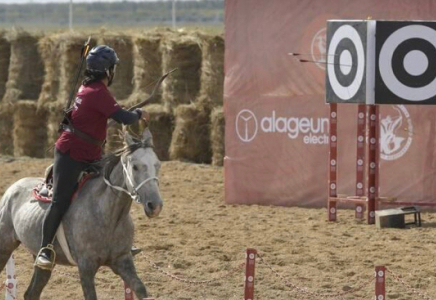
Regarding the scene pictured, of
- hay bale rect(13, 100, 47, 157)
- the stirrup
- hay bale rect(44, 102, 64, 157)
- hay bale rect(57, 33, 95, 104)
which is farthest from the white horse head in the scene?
hay bale rect(13, 100, 47, 157)

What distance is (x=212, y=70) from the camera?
22250 millimetres

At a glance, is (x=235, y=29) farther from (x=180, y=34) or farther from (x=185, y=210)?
(x=180, y=34)

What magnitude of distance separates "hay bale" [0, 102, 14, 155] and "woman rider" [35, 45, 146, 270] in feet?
47.4

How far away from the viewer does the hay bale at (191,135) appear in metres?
22.9

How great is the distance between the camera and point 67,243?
10492 mm

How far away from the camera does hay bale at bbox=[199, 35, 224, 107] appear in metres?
22.1

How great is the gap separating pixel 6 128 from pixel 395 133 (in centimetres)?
999

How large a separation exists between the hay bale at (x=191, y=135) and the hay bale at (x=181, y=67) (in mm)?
265

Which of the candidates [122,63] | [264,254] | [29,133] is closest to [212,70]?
[122,63]

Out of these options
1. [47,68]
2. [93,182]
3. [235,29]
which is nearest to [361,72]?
[235,29]

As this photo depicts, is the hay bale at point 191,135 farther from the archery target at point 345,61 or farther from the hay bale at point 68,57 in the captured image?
the archery target at point 345,61

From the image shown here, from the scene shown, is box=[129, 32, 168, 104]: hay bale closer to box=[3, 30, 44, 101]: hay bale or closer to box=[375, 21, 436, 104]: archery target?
box=[3, 30, 44, 101]: hay bale

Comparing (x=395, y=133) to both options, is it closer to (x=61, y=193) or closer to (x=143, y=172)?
(x=61, y=193)

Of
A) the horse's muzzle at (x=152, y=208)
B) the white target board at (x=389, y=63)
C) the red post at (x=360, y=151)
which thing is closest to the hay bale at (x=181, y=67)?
the red post at (x=360, y=151)
